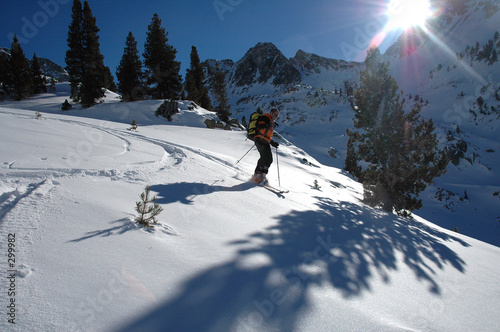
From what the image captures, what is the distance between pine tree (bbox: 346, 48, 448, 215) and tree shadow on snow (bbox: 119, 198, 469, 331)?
6430 mm

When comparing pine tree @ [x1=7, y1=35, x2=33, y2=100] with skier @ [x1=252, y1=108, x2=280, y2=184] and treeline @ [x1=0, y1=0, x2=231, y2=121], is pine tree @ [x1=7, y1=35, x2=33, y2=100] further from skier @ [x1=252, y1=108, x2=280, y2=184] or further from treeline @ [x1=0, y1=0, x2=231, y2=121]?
skier @ [x1=252, y1=108, x2=280, y2=184]

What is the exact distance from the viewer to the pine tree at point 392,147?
9.60 m

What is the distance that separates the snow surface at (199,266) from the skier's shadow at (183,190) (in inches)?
1.5

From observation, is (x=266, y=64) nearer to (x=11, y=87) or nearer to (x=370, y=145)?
(x=11, y=87)

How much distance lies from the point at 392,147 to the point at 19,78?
3758 cm

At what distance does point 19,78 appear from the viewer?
2608 centimetres

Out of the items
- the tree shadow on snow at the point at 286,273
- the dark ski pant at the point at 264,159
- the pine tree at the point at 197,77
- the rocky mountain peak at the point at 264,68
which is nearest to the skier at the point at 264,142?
the dark ski pant at the point at 264,159

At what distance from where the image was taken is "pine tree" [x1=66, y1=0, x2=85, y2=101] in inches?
998

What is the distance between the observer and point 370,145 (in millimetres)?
10750

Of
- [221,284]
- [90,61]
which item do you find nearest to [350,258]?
[221,284]

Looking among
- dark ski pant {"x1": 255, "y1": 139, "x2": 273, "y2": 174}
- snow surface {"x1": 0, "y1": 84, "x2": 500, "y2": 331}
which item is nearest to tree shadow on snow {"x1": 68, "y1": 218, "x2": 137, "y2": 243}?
snow surface {"x1": 0, "y1": 84, "x2": 500, "y2": 331}

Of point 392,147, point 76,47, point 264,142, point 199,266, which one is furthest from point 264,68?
point 199,266

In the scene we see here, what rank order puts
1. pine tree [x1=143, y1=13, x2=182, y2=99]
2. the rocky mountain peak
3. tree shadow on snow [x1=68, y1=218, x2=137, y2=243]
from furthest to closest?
the rocky mountain peak → pine tree [x1=143, y1=13, x2=182, y2=99] → tree shadow on snow [x1=68, y1=218, x2=137, y2=243]

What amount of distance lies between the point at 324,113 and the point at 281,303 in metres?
98.2
